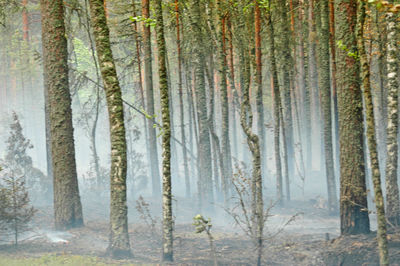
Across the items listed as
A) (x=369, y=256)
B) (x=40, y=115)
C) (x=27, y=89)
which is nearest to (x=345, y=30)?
(x=369, y=256)

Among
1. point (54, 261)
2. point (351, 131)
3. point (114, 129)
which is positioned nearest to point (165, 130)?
point (114, 129)

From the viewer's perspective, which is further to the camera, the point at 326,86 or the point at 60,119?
the point at 326,86

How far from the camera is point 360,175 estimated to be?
9.59 meters

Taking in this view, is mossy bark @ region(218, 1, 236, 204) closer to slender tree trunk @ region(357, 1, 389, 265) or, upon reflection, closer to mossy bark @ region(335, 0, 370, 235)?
mossy bark @ region(335, 0, 370, 235)

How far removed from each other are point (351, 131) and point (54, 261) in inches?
264

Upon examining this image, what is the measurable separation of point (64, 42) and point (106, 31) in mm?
3269

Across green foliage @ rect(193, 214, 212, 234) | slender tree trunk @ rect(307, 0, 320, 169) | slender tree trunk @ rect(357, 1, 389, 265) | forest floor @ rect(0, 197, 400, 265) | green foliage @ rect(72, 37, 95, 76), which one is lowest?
forest floor @ rect(0, 197, 400, 265)

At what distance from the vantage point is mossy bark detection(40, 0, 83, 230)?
11352mm

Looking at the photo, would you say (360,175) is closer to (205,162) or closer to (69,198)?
(69,198)

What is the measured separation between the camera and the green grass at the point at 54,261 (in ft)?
27.4

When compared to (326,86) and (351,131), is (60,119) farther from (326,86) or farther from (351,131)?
(326,86)

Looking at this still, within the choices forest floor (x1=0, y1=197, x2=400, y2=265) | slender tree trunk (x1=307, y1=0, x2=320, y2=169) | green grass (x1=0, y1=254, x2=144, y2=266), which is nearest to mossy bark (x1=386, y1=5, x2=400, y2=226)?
forest floor (x1=0, y1=197, x2=400, y2=265)

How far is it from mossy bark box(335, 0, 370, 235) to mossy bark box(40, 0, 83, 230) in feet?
22.2

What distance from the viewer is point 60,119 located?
1143cm
